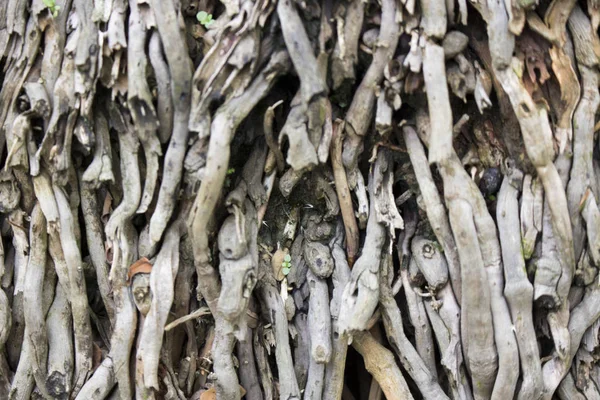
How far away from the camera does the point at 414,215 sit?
161 centimetres

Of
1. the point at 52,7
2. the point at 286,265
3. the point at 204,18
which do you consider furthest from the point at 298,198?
the point at 52,7

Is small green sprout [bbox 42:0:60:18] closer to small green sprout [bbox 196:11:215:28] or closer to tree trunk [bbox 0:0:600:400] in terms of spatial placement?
tree trunk [bbox 0:0:600:400]

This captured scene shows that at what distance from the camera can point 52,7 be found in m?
1.56

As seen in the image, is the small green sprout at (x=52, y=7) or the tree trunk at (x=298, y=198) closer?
the tree trunk at (x=298, y=198)

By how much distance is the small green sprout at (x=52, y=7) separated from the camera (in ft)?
5.07

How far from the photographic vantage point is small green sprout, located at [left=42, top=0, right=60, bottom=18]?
1546 millimetres

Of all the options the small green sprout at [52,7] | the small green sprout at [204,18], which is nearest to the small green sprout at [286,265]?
the small green sprout at [204,18]

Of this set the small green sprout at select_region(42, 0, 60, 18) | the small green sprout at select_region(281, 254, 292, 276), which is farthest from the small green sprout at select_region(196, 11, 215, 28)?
the small green sprout at select_region(281, 254, 292, 276)

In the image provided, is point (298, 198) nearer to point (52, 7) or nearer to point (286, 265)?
point (286, 265)

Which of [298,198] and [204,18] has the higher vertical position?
[204,18]

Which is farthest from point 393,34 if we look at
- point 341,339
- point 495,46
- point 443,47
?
point 341,339

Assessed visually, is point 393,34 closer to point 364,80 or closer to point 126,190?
point 364,80

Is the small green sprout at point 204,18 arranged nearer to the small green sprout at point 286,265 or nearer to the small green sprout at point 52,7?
the small green sprout at point 52,7

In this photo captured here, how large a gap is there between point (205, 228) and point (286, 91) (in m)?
0.40
